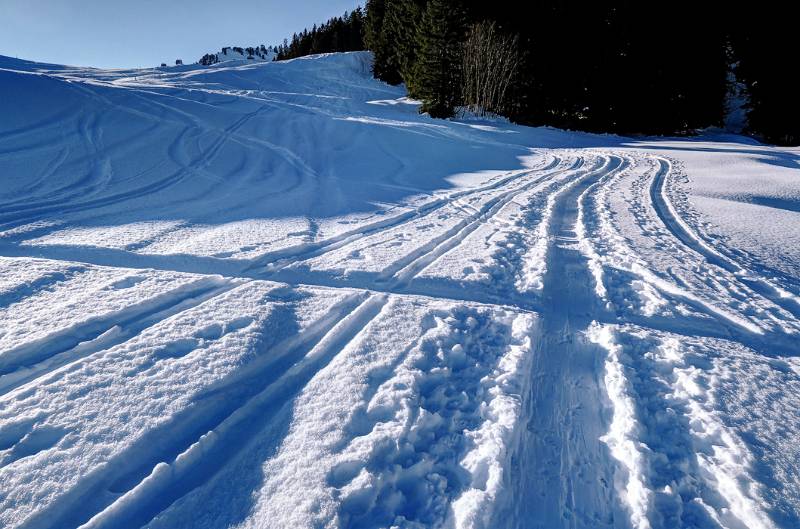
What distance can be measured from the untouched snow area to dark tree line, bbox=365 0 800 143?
60.9 ft

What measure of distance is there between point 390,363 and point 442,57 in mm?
22164

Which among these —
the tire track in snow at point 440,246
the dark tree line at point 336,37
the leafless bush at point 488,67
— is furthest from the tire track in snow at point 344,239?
the dark tree line at point 336,37

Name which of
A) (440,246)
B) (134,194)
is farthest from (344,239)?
(134,194)

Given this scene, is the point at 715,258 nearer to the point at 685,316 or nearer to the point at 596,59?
the point at 685,316

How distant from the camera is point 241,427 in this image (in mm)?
1942

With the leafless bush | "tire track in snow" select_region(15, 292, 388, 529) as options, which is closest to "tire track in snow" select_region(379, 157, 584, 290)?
"tire track in snow" select_region(15, 292, 388, 529)

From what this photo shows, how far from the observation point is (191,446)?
1791 millimetres

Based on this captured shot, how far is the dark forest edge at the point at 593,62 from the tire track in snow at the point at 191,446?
67.2 feet

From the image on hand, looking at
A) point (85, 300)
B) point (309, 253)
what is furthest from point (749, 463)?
point (85, 300)

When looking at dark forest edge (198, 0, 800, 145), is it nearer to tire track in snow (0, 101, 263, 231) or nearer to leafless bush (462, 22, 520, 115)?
leafless bush (462, 22, 520, 115)

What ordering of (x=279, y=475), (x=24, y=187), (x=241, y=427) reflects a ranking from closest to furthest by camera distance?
(x=279, y=475) < (x=241, y=427) < (x=24, y=187)

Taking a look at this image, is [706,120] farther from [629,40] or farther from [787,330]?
[787,330]

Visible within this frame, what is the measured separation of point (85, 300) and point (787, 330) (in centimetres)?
514

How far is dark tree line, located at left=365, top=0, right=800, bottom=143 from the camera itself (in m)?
21.3
